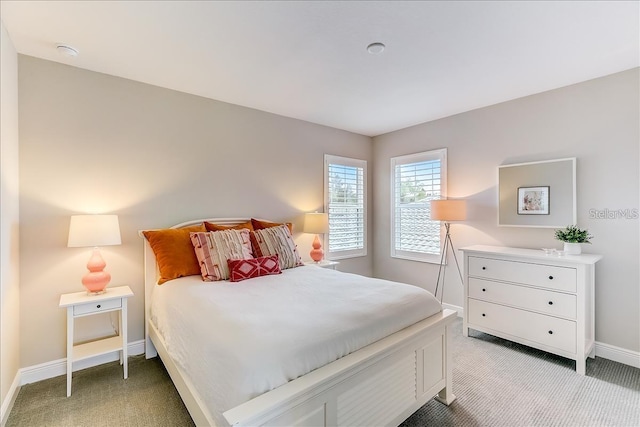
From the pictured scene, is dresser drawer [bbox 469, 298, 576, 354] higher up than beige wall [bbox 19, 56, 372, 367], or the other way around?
beige wall [bbox 19, 56, 372, 367]

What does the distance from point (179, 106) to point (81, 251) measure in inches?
64.3

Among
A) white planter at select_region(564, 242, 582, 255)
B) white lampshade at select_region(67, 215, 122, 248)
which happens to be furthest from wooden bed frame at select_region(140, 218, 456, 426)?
white planter at select_region(564, 242, 582, 255)

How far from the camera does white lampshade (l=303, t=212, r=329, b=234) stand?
372cm

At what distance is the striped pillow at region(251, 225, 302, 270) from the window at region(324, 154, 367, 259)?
1.26 m

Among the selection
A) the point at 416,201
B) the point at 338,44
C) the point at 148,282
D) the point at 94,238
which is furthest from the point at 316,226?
the point at 94,238

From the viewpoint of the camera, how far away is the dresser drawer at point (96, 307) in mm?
2237

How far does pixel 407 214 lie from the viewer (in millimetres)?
4367

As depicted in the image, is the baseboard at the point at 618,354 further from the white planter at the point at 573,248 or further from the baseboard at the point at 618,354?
the white planter at the point at 573,248

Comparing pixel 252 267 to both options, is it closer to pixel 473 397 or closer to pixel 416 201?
pixel 473 397

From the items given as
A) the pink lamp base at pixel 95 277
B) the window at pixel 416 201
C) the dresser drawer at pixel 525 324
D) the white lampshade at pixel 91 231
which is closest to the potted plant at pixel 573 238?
the dresser drawer at pixel 525 324

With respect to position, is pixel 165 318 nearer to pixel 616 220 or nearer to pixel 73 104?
pixel 73 104

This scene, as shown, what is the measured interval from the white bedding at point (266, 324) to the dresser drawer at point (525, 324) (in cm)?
132

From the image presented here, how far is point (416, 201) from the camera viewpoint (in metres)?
4.24

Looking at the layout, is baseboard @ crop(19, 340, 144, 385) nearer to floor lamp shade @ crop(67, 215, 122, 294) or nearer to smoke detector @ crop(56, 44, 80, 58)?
floor lamp shade @ crop(67, 215, 122, 294)
